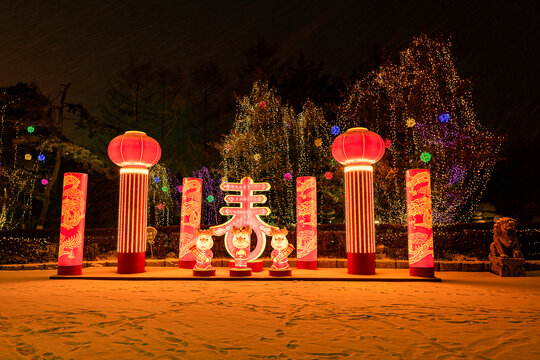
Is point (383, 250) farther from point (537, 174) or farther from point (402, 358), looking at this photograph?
point (537, 174)

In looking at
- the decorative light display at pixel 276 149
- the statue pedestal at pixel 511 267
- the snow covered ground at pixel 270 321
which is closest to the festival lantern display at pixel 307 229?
the snow covered ground at pixel 270 321

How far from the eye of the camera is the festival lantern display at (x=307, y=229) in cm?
984

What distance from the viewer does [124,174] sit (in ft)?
31.3

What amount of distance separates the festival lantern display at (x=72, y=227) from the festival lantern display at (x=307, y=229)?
508 centimetres

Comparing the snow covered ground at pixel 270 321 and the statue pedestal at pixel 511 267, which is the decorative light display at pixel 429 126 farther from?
the snow covered ground at pixel 270 321

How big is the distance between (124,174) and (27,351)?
20.6 ft

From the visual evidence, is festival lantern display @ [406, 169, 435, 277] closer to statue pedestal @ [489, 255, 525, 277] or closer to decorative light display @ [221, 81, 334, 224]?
statue pedestal @ [489, 255, 525, 277]

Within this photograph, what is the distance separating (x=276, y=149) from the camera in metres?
16.4

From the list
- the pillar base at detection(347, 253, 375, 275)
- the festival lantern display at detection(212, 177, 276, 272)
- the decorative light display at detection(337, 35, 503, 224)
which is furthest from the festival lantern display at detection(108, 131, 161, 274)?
the decorative light display at detection(337, 35, 503, 224)

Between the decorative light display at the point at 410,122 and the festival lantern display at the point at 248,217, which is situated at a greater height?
the decorative light display at the point at 410,122

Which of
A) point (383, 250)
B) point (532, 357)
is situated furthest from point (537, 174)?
point (532, 357)

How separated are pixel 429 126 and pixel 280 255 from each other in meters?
8.07

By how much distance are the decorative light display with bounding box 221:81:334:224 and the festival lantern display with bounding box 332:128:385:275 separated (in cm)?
683

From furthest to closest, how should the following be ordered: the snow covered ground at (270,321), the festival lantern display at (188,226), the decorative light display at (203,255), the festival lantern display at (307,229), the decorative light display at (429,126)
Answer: the decorative light display at (429,126), the festival lantern display at (188,226), the festival lantern display at (307,229), the decorative light display at (203,255), the snow covered ground at (270,321)
